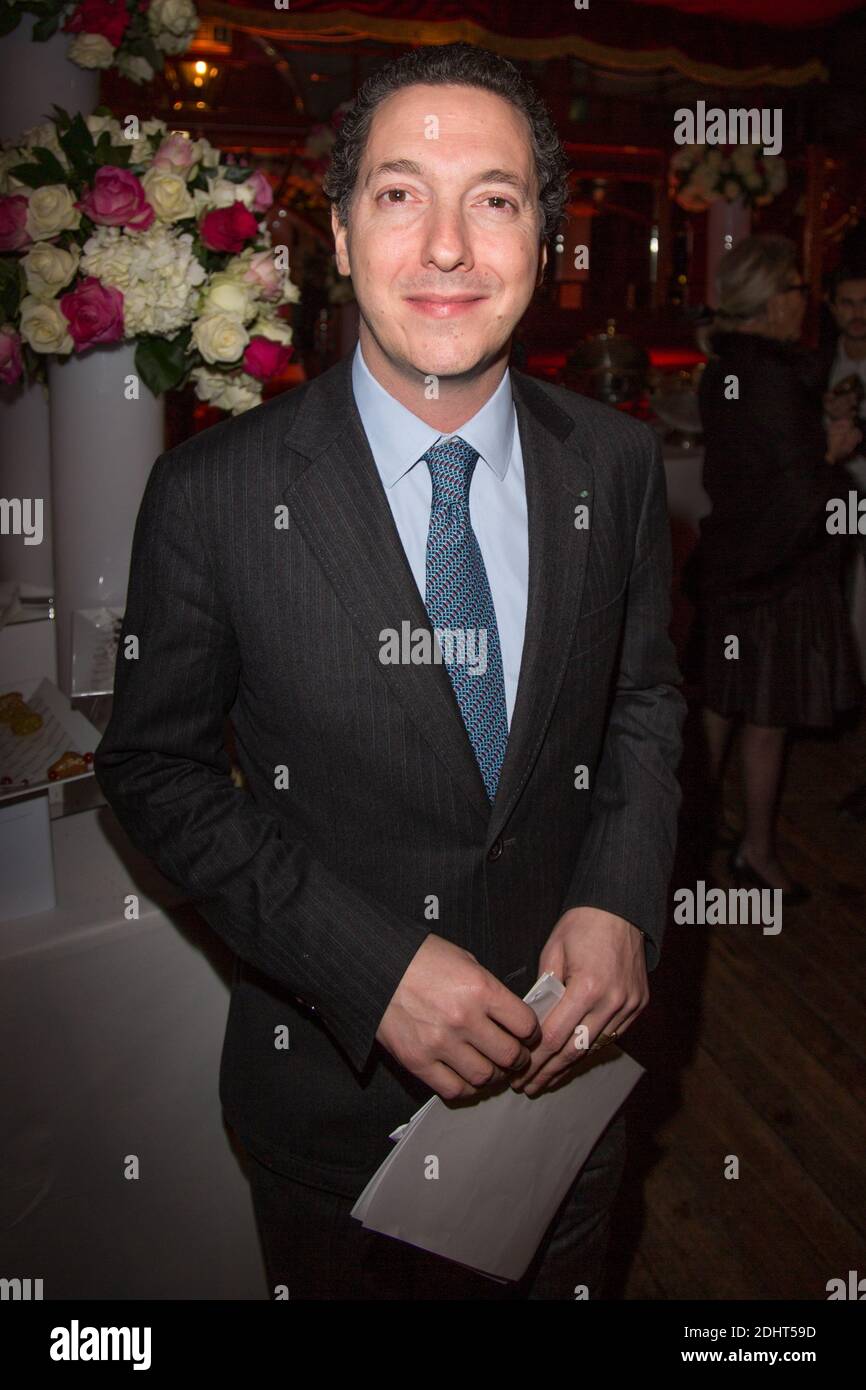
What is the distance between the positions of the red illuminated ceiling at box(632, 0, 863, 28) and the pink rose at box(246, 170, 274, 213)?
5009mm

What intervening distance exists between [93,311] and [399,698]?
961 millimetres

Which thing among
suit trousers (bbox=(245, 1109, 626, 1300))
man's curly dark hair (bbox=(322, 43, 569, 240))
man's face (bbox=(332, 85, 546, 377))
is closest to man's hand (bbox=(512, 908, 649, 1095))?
suit trousers (bbox=(245, 1109, 626, 1300))

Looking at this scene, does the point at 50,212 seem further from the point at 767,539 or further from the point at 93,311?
the point at 767,539

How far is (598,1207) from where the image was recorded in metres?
1.38

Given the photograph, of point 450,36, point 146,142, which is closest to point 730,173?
point 450,36

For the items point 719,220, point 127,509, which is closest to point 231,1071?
point 127,509

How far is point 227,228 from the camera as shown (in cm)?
174

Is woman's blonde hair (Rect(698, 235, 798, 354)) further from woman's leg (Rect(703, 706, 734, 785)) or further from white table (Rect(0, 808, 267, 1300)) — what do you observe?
white table (Rect(0, 808, 267, 1300))

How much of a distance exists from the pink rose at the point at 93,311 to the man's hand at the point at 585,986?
1.14 metres

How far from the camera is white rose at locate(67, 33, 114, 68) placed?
1.83 metres

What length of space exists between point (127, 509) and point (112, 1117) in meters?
0.97

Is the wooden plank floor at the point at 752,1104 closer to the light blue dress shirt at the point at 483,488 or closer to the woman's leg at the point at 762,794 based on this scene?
the woman's leg at the point at 762,794

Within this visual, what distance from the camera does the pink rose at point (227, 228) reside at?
5.70 feet

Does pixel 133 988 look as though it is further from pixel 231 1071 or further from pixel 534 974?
pixel 534 974
